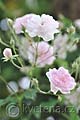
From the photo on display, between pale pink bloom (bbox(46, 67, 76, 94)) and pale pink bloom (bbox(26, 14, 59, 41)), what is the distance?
0.08 m

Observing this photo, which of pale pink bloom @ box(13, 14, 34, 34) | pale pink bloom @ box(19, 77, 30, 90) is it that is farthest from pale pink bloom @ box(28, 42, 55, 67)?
pale pink bloom @ box(19, 77, 30, 90)

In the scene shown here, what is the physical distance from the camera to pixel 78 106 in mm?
1224

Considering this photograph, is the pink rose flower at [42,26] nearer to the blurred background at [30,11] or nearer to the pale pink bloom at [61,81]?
the pale pink bloom at [61,81]

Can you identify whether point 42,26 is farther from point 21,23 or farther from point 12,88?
point 12,88

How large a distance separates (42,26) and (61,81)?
129 millimetres

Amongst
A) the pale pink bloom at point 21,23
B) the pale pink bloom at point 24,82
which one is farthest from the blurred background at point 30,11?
the pale pink bloom at point 21,23

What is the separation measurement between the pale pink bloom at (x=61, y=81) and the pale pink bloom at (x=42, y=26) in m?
0.08

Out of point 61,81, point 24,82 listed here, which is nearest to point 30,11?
point 24,82

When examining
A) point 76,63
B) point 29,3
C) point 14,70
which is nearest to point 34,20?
point 76,63

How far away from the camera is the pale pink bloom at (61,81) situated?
3.37 feet

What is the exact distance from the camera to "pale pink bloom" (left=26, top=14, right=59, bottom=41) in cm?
106

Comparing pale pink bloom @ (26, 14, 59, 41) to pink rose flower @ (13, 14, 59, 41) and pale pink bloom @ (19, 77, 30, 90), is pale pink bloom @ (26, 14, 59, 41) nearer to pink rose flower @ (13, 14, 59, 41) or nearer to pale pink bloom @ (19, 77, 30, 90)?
pink rose flower @ (13, 14, 59, 41)

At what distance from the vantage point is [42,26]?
3.51 feet

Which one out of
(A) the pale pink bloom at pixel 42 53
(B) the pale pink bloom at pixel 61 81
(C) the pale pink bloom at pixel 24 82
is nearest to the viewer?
(B) the pale pink bloom at pixel 61 81
